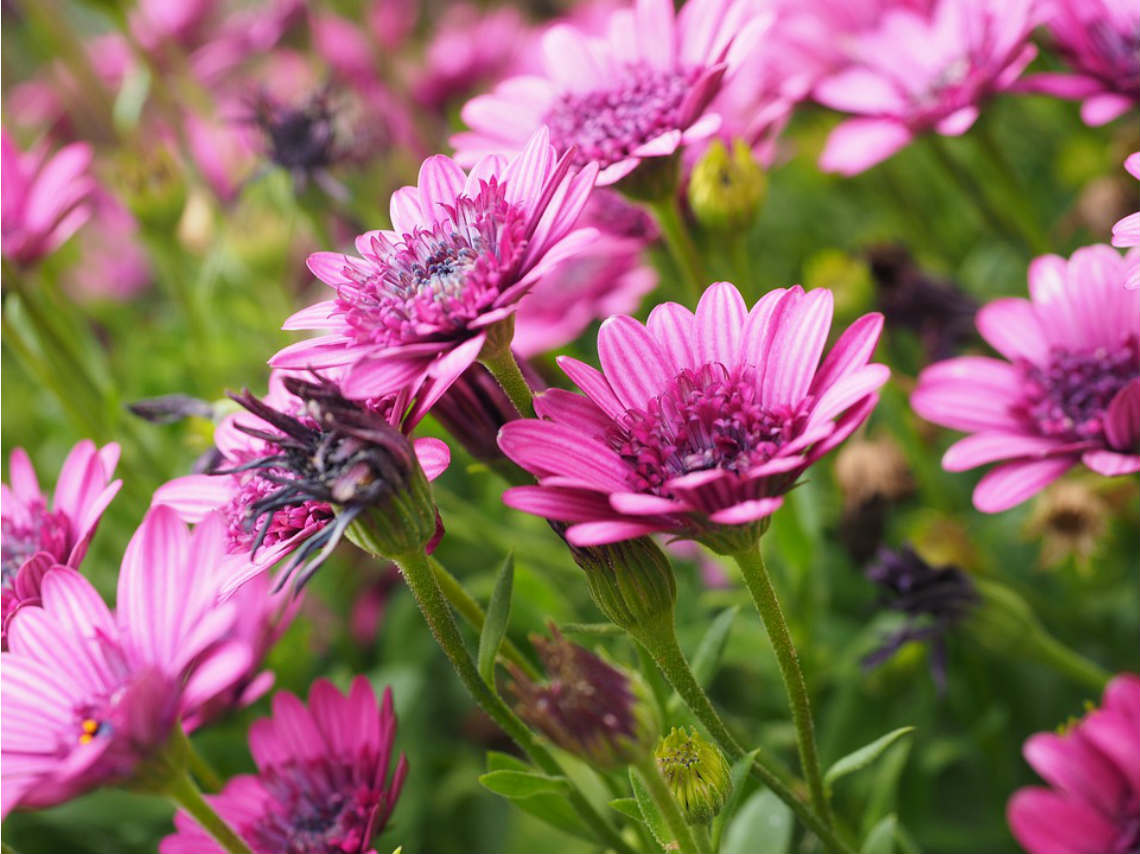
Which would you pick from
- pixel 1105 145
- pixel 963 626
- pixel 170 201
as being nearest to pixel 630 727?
pixel 963 626

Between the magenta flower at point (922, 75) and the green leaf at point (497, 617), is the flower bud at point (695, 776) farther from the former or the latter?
the magenta flower at point (922, 75)

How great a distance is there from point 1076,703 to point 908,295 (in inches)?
12.2

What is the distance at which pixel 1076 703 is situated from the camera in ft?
2.74

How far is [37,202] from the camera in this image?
881 millimetres

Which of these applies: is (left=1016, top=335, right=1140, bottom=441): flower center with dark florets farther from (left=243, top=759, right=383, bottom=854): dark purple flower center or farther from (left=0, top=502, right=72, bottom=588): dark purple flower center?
(left=0, top=502, right=72, bottom=588): dark purple flower center

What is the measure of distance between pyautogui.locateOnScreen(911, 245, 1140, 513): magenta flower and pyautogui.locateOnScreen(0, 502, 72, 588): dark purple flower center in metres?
0.44

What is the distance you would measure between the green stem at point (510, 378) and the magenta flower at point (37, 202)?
0.48 metres

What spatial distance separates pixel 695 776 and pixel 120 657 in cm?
25

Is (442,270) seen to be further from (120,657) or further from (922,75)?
(922,75)

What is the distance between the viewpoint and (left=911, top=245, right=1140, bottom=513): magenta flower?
597 mm

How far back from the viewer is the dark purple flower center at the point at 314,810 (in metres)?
0.58

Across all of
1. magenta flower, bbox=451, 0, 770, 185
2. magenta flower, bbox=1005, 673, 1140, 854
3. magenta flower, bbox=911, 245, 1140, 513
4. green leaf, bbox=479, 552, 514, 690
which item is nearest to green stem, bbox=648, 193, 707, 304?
magenta flower, bbox=451, 0, 770, 185

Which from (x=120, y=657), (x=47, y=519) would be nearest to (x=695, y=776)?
(x=120, y=657)

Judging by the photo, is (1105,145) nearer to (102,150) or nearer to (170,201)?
(170,201)
